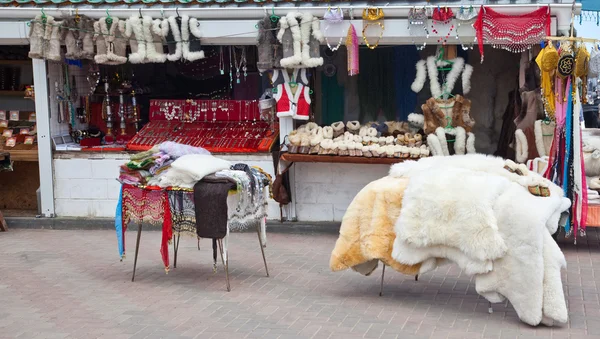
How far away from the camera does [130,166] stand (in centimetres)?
822

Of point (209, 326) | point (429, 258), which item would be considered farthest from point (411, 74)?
point (209, 326)

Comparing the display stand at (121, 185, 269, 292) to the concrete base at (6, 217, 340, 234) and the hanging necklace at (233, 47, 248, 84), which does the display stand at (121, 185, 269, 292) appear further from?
the hanging necklace at (233, 47, 248, 84)

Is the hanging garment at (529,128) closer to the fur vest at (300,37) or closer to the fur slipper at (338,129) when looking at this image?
the fur slipper at (338,129)

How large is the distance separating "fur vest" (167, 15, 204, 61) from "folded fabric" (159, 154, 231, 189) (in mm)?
2959

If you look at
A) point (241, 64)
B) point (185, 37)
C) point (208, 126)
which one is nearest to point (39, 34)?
point (185, 37)

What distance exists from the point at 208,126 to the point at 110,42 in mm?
1828

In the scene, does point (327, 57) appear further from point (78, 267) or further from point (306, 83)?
point (78, 267)

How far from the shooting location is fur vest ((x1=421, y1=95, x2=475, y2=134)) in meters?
10.4

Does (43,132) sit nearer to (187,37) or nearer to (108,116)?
(108,116)

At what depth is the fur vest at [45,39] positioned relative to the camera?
11.0 metres

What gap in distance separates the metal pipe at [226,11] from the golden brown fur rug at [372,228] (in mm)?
3361

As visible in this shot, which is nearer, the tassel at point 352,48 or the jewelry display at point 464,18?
the jewelry display at point 464,18

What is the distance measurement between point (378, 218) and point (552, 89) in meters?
3.22

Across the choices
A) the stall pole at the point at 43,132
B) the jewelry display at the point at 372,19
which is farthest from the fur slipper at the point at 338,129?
the stall pole at the point at 43,132
